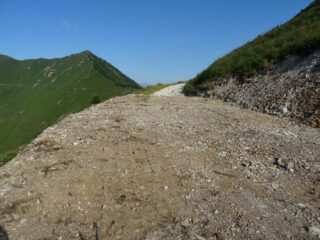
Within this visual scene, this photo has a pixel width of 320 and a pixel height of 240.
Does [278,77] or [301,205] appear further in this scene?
[278,77]

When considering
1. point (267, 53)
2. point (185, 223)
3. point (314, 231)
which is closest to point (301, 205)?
point (314, 231)

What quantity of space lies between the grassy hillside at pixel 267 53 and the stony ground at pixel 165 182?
833cm

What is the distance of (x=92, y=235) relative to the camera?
8883mm

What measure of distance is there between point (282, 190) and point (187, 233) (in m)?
3.49

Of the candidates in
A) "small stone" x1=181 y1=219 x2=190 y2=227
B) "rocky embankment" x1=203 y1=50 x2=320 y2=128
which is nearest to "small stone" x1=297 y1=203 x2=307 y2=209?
"small stone" x1=181 y1=219 x2=190 y2=227

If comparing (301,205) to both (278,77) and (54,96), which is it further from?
(54,96)

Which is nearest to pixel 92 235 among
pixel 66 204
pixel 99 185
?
pixel 66 204

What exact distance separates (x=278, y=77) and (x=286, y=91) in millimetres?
2602

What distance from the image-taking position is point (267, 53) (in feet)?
84.3

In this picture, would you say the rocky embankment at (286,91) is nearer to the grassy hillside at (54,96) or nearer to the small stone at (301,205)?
the small stone at (301,205)

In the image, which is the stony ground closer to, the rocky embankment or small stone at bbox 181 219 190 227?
small stone at bbox 181 219 190 227

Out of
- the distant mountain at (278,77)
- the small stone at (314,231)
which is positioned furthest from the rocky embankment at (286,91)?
the small stone at (314,231)

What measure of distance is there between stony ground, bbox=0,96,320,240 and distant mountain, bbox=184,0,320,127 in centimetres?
202

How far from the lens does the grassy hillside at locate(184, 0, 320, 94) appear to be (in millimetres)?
24172
